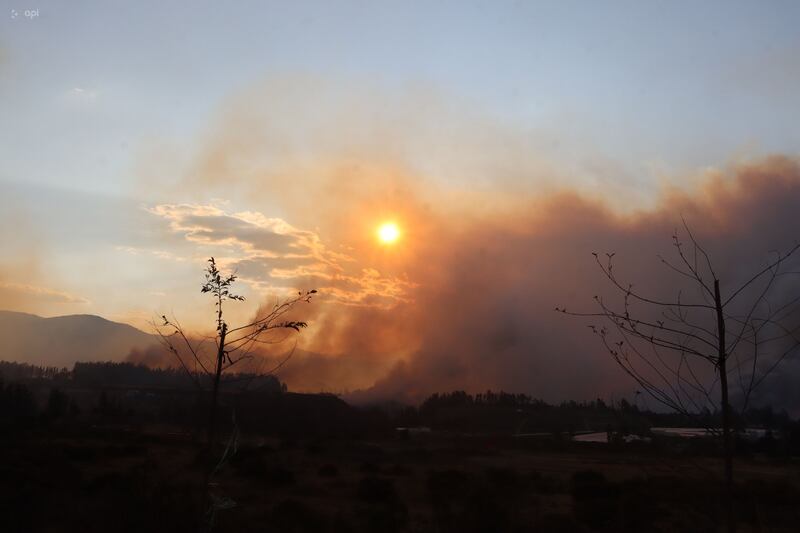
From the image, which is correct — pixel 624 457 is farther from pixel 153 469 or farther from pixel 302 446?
pixel 153 469

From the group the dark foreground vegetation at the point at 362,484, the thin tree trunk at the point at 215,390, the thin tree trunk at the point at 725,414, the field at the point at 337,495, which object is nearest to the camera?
the thin tree trunk at the point at 725,414

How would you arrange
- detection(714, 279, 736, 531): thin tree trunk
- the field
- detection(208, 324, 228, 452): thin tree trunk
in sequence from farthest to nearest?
the field < detection(208, 324, 228, 452): thin tree trunk < detection(714, 279, 736, 531): thin tree trunk

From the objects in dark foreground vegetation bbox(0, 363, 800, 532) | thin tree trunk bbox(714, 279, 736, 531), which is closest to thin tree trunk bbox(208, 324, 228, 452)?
dark foreground vegetation bbox(0, 363, 800, 532)

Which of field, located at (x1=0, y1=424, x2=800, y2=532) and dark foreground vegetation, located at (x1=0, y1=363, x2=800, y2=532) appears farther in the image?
field, located at (x1=0, y1=424, x2=800, y2=532)

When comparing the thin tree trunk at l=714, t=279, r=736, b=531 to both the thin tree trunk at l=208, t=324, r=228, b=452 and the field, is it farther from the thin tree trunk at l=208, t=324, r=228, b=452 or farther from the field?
the thin tree trunk at l=208, t=324, r=228, b=452

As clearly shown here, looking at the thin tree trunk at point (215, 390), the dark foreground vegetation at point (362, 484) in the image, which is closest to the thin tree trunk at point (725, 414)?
the dark foreground vegetation at point (362, 484)

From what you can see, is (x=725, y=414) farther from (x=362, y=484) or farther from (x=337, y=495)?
(x=362, y=484)

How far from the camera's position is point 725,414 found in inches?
228

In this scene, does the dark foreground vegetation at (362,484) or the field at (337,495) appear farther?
the field at (337,495)

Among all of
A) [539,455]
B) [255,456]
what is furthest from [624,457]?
[255,456]

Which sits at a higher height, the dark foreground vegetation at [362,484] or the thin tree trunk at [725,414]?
the thin tree trunk at [725,414]

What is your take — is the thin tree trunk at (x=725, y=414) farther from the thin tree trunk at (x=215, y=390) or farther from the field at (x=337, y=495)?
the thin tree trunk at (x=215, y=390)

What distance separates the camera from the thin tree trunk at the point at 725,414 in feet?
18.3

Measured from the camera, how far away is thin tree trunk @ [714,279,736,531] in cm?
558
